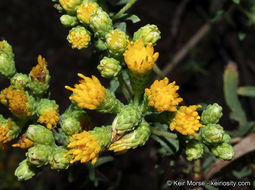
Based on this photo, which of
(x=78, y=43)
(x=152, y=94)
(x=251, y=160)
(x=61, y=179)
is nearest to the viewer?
(x=152, y=94)

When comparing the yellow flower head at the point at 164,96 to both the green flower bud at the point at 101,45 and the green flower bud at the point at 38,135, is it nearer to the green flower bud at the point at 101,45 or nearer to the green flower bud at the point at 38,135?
the green flower bud at the point at 101,45

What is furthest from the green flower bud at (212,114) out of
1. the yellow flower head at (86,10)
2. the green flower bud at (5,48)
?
the green flower bud at (5,48)

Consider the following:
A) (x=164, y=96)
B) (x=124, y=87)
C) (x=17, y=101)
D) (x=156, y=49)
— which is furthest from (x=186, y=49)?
(x=17, y=101)

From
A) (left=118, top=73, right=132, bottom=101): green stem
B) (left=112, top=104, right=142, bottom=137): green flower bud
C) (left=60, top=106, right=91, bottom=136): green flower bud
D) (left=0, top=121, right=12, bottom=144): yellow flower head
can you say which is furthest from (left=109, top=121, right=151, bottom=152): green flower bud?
(left=0, top=121, right=12, bottom=144): yellow flower head

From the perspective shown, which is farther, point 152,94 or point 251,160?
point 251,160

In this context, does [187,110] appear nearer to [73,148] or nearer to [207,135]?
[207,135]

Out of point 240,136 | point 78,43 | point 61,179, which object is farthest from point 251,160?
point 61,179

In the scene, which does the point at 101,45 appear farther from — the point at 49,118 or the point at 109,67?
the point at 49,118
